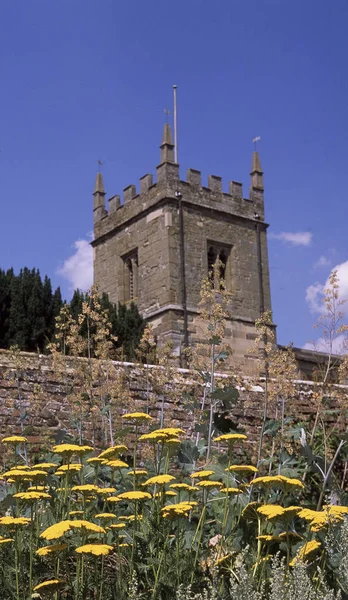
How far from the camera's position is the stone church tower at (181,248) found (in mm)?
25672

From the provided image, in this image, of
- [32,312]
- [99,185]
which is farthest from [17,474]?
[99,185]

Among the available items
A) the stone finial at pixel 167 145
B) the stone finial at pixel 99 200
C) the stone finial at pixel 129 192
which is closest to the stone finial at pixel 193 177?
the stone finial at pixel 167 145

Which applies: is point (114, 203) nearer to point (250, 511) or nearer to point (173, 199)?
point (173, 199)

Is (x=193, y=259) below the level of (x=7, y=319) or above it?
above

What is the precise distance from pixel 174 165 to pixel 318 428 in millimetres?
17592

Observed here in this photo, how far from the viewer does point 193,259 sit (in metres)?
26.4

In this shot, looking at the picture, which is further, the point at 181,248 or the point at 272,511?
the point at 181,248

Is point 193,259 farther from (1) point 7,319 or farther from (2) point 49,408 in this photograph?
(2) point 49,408

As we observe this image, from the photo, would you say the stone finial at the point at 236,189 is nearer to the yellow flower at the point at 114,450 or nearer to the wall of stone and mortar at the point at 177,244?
the wall of stone and mortar at the point at 177,244

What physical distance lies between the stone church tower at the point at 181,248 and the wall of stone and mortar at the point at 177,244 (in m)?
0.03

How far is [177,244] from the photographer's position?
85.6 ft

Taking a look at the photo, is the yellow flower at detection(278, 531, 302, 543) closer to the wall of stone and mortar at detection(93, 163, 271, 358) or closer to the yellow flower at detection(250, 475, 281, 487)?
the yellow flower at detection(250, 475, 281, 487)

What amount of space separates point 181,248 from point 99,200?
5130 millimetres

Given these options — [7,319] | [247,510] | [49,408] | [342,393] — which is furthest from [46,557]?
[7,319]
